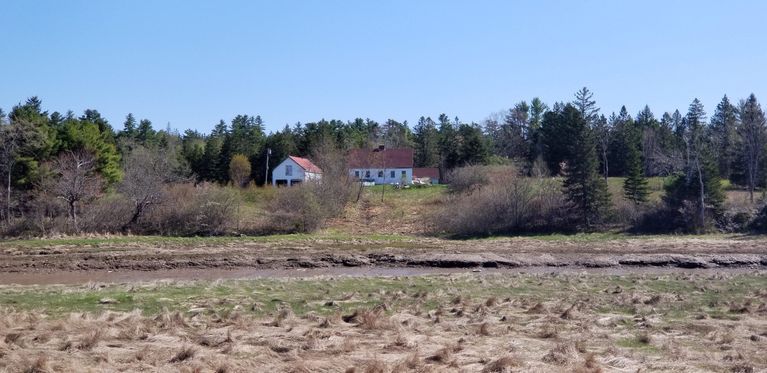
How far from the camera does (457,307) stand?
1560 cm

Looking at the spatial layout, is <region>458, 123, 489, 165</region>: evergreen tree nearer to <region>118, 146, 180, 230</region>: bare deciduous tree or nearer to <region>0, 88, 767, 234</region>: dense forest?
<region>0, 88, 767, 234</region>: dense forest

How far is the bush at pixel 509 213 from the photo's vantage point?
45.5 meters

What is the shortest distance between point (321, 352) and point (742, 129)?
216ft

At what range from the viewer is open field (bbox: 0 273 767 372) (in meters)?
9.73

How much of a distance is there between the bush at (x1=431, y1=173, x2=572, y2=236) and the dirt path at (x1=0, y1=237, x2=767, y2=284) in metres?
10.1

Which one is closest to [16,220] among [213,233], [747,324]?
[213,233]

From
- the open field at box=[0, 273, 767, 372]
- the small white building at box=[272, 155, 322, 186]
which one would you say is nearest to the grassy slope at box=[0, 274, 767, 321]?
the open field at box=[0, 273, 767, 372]

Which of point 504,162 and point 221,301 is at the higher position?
point 504,162

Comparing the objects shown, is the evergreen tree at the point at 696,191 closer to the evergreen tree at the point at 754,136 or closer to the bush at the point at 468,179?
the bush at the point at 468,179

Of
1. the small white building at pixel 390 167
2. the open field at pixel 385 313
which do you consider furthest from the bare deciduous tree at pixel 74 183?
the small white building at pixel 390 167

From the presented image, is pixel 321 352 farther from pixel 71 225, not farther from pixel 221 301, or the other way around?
pixel 71 225

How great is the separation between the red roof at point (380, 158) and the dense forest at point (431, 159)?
14.5 feet

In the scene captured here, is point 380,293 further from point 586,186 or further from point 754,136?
point 754,136

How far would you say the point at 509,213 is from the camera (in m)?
46.0
